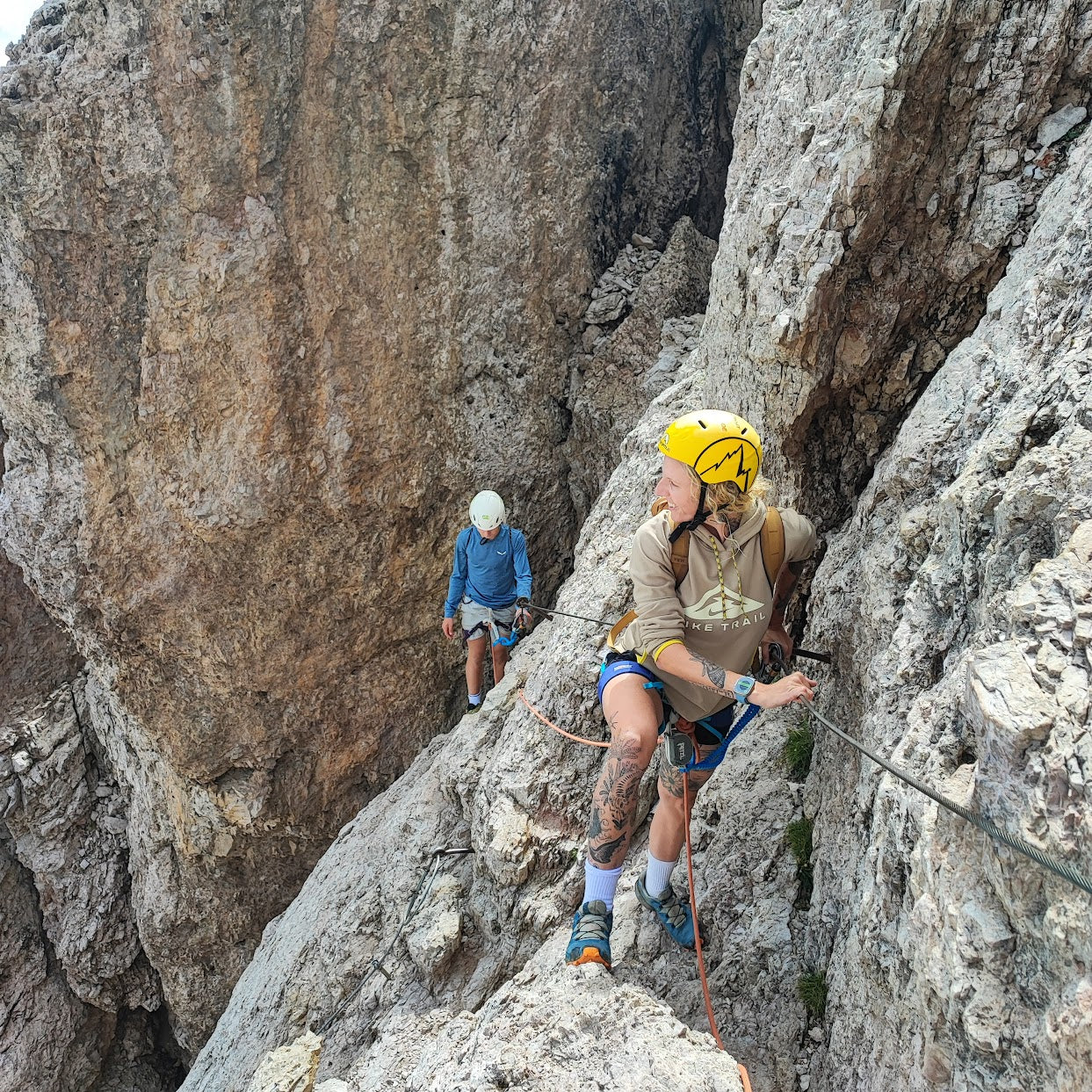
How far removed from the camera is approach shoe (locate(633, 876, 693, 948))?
15.3 feet

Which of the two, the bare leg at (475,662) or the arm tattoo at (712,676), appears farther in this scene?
the bare leg at (475,662)

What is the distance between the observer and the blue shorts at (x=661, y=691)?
172 inches

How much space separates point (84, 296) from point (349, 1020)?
29.8 ft

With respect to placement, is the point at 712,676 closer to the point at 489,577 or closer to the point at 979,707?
the point at 979,707

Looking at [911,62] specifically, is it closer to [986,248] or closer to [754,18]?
[986,248]

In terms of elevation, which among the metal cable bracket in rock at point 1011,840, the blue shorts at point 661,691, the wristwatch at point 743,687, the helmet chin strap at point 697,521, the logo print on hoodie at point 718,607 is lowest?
the blue shorts at point 661,691

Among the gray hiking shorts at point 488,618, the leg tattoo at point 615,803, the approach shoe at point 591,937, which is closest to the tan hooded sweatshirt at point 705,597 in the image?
the leg tattoo at point 615,803

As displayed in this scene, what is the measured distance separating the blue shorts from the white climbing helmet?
4.56m

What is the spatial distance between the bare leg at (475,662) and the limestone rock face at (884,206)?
513 centimetres

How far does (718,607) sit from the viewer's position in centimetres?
410

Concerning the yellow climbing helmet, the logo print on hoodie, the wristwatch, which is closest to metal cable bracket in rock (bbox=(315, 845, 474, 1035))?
the logo print on hoodie

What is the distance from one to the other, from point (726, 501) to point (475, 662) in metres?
6.63

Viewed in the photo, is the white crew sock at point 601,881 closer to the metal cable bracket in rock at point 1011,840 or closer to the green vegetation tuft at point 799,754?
the green vegetation tuft at point 799,754

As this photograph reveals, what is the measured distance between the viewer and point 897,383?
207 inches
